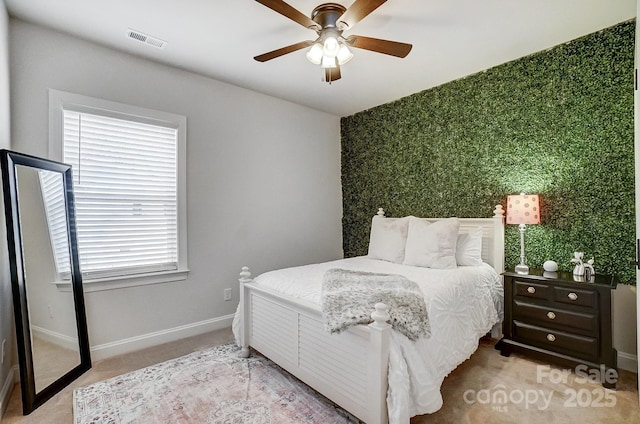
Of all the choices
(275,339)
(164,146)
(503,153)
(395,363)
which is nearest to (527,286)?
→ (503,153)

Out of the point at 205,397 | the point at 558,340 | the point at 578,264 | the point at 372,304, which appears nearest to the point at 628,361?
the point at 558,340

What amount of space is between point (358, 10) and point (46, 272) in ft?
8.98

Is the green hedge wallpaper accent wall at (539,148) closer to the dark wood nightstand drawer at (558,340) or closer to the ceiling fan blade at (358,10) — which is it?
the dark wood nightstand drawer at (558,340)

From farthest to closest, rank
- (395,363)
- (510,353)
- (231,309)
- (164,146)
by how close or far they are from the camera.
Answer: (231,309) → (164,146) → (510,353) → (395,363)

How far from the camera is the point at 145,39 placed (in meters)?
2.61

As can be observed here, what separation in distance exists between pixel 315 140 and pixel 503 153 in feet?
7.50

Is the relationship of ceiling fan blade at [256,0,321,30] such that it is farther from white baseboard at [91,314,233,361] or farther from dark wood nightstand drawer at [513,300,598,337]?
white baseboard at [91,314,233,361]

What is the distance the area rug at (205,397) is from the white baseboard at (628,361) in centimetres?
222

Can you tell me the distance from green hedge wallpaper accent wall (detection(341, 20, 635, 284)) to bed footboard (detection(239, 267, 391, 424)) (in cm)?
213

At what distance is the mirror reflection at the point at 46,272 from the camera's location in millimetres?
2119

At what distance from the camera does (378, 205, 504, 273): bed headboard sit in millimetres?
3074

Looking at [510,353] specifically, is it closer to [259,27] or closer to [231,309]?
[231,309]

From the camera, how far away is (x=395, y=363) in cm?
161

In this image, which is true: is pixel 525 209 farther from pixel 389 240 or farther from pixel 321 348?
pixel 321 348
